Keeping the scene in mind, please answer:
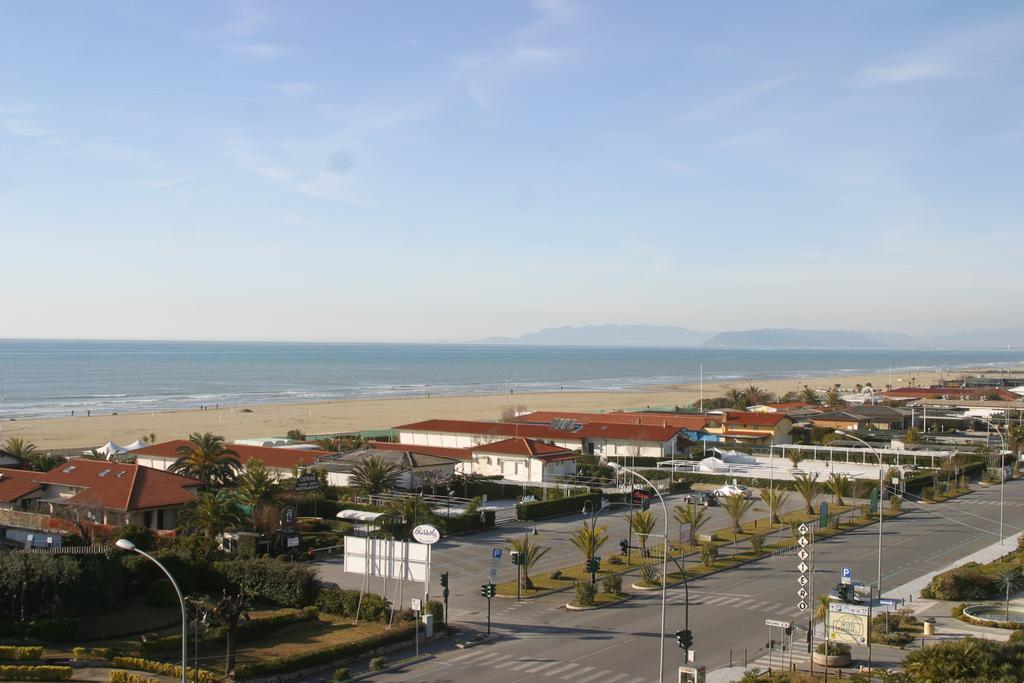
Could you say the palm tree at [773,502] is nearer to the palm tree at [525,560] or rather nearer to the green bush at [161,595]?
the palm tree at [525,560]

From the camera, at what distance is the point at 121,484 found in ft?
151

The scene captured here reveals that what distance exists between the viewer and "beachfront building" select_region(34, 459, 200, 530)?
143 ft

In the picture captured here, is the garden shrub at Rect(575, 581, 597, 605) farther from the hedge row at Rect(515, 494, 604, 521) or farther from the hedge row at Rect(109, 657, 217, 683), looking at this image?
the hedge row at Rect(515, 494, 604, 521)

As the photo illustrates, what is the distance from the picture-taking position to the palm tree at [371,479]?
53.6 meters

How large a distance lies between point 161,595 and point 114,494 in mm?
13503

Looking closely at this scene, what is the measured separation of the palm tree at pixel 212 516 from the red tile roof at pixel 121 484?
11.1 ft

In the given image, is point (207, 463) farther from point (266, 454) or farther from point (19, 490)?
point (266, 454)

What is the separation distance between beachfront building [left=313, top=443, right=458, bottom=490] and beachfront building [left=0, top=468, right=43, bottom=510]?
1606cm

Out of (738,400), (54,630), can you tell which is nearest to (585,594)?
(54,630)

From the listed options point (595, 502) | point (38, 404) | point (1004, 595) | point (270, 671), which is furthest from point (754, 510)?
point (38, 404)

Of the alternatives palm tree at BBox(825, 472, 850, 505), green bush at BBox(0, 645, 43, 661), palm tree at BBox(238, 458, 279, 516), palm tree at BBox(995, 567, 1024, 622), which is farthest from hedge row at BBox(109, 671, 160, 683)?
palm tree at BBox(825, 472, 850, 505)

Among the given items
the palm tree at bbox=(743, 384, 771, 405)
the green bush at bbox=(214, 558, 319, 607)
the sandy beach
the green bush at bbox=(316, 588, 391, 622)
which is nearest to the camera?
the green bush at bbox=(316, 588, 391, 622)

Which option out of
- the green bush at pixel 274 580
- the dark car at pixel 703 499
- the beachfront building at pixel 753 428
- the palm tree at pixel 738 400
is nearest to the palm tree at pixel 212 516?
the green bush at pixel 274 580

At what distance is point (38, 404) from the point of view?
449ft
